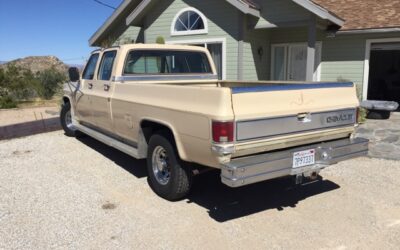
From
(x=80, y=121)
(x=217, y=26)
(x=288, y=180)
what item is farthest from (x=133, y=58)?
(x=217, y=26)

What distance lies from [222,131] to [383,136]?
19.3 feet

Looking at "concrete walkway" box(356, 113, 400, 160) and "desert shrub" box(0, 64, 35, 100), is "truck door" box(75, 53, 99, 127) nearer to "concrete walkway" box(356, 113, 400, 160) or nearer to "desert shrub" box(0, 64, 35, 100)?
"concrete walkway" box(356, 113, 400, 160)

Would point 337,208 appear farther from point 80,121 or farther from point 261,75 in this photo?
point 261,75

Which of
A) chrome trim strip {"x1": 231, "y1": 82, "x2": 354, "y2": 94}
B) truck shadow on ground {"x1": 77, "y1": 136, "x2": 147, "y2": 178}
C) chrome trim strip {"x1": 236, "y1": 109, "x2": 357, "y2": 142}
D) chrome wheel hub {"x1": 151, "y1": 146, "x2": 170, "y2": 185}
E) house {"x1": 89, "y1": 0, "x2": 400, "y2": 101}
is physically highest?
house {"x1": 89, "y1": 0, "x2": 400, "y2": 101}

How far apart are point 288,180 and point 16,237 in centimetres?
367

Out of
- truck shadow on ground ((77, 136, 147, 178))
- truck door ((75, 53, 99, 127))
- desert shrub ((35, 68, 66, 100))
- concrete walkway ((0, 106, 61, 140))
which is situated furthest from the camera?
desert shrub ((35, 68, 66, 100))

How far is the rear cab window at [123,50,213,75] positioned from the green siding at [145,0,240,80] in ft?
18.3

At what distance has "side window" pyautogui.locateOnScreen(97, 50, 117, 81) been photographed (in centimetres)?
617

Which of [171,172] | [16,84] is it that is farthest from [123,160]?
[16,84]

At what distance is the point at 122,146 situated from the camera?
18.8ft

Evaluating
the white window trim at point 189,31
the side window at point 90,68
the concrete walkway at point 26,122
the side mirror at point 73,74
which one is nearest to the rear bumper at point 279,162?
the side window at point 90,68

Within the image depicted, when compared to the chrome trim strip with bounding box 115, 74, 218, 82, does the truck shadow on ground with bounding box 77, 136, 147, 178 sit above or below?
below

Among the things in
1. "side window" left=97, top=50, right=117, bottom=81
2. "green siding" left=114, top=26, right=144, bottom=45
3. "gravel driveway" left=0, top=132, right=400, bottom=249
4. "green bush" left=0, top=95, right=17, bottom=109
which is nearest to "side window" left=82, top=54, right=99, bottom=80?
"side window" left=97, top=50, right=117, bottom=81

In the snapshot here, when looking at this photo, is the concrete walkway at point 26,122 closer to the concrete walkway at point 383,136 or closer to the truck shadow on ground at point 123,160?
the truck shadow on ground at point 123,160
